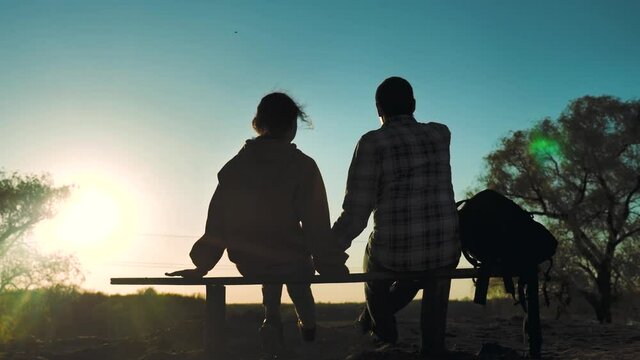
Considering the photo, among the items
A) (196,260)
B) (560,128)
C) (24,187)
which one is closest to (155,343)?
(196,260)

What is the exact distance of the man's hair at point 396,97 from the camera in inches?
186

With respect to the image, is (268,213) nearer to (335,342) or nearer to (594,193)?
(335,342)

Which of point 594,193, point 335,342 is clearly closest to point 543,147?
point 594,193

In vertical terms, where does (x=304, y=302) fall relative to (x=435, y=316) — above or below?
above

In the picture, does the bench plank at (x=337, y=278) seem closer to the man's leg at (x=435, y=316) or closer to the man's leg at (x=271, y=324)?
the man's leg at (x=435, y=316)

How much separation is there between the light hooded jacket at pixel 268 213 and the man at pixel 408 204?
0.99ft

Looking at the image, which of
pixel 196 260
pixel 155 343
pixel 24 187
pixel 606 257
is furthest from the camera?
pixel 24 187

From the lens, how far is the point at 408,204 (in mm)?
4410

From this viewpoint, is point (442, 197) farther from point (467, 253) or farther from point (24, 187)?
point (24, 187)

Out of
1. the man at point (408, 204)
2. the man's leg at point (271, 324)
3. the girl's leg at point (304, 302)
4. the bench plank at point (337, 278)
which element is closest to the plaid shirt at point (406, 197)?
the man at point (408, 204)

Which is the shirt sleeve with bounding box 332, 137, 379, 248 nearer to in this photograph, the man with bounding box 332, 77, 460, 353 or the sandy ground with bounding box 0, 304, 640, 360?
the man with bounding box 332, 77, 460, 353

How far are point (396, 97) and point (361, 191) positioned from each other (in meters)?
0.82

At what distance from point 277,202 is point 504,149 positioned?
2439 cm

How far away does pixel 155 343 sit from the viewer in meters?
11.6
